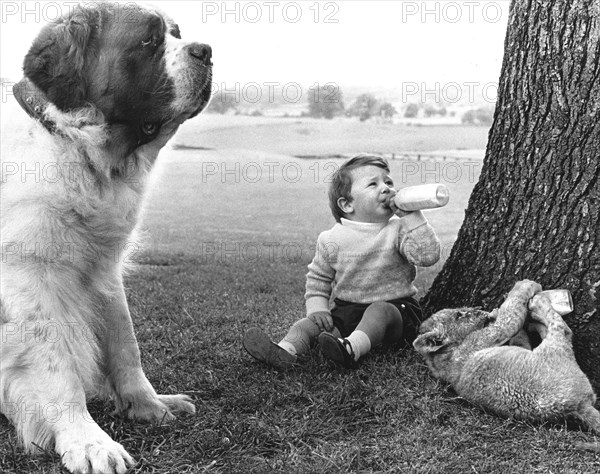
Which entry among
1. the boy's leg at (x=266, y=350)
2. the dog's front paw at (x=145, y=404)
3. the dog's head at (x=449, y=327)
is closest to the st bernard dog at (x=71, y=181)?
the dog's front paw at (x=145, y=404)

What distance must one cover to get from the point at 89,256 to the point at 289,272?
409cm

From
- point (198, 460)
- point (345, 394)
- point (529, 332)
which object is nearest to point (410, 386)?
point (345, 394)

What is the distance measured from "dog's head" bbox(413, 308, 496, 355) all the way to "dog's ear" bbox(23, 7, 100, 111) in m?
1.70

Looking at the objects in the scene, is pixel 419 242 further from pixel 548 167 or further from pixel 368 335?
pixel 548 167

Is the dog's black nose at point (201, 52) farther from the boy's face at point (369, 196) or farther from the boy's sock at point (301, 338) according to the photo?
the boy's sock at point (301, 338)

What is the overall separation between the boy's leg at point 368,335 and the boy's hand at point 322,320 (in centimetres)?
22

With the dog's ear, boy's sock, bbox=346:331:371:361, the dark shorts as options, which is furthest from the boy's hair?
the dog's ear

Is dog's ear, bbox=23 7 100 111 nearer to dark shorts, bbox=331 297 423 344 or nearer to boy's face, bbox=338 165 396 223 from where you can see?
boy's face, bbox=338 165 396 223

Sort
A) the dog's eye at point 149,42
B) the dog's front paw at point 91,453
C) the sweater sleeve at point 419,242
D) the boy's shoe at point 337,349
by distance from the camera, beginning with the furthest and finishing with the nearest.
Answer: the sweater sleeve at point 419,242
the boy's shoe at point 337,349
the dog's eye at point 149,42
the dog's front paw at point 91,453

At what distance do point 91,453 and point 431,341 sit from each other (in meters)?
1.45

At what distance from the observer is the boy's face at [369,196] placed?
11.8 feet

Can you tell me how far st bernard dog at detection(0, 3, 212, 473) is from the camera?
269 cm

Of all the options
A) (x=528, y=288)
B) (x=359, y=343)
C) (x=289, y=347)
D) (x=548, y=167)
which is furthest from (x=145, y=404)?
(x=548, y=167)

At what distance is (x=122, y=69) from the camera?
9.11 feet
